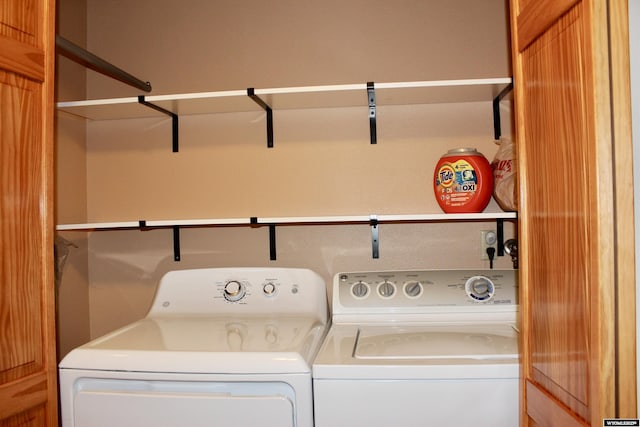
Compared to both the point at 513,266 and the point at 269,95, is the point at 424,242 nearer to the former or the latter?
the point at 513,266

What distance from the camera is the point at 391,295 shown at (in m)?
1.81

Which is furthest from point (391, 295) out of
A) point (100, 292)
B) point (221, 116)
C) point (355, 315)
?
point (100, 292)

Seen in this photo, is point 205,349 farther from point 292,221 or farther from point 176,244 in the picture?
point 176,244

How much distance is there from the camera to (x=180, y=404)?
1.32 meters

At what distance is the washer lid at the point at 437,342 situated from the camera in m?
1.35

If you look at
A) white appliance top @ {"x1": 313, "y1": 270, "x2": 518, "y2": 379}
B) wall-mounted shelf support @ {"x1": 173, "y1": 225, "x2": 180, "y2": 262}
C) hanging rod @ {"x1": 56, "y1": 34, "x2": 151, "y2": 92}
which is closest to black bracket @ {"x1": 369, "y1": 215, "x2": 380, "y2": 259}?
white appliance top @ {"x1": 313, "y1": 270, "x2": 518, "y2": 379}

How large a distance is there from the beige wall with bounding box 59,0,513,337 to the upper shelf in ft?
0.25

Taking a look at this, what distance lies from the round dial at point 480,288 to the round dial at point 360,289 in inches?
13.6

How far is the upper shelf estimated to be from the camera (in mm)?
1792

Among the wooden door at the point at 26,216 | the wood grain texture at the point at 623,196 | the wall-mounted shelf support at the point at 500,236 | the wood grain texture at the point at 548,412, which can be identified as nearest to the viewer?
the wood grain texture at the point at 623,196

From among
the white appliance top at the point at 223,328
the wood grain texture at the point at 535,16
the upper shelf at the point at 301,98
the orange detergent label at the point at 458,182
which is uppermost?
the upper shelf at the point at 301,98

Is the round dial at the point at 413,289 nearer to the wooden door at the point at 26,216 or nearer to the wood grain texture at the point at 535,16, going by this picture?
the wood grain texture at the point at 535,16

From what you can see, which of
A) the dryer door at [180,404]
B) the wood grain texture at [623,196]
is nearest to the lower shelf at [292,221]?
the dryer door at [180,404]

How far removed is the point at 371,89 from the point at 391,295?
2.33ft
